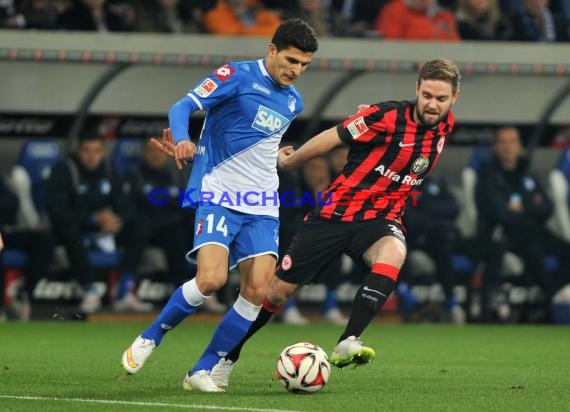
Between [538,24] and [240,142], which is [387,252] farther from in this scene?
[538,24]

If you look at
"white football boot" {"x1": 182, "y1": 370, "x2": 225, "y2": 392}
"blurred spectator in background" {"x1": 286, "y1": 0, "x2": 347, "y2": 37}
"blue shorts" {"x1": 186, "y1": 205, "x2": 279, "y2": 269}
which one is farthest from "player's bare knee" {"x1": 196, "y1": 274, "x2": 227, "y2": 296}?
"blurred spectator in background" {"x1": 286, "y1": 0, "x2": 347, "y2": 37}

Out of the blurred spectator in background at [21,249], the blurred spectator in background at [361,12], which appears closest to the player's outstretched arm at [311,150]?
the blurred spectator in background at [21,249]

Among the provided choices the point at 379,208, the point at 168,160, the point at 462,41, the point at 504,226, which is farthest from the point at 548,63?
the point at 379,208

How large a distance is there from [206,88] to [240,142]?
1.19ft

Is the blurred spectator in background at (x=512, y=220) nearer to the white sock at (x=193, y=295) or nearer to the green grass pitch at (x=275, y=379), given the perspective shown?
the green grass pitch at (x=275, y=379)

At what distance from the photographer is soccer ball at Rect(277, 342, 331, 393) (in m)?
7.41

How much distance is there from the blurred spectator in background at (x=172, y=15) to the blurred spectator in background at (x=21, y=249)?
2.10m

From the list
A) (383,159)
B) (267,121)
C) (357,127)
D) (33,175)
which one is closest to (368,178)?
(383,159)

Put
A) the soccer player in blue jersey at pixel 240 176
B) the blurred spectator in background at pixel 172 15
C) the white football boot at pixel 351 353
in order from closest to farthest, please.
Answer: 1. the white football boot at pixel 351 353
2. the soccer player in blue jersey at pixel 240 176
3. the blurred spectator in background at pixel 172 15

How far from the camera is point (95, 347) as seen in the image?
1081 cm

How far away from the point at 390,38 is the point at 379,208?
6.84 metres

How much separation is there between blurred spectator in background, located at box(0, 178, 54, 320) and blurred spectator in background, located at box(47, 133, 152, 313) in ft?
0.62

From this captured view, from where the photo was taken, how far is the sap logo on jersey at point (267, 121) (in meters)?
7.77

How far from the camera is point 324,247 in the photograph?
8172mm
